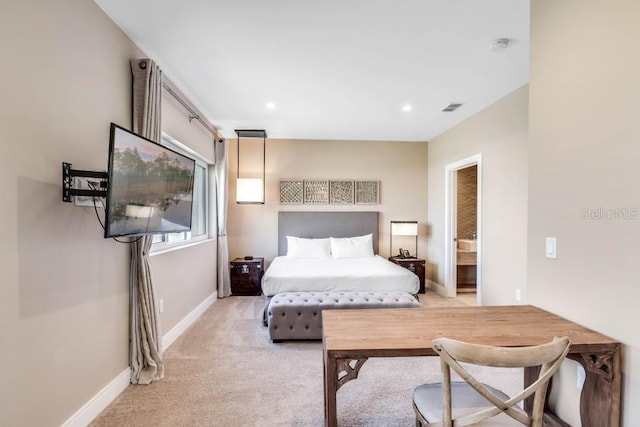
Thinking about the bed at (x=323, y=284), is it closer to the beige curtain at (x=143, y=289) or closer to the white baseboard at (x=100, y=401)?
the beige curtain at (x=143, y=289)

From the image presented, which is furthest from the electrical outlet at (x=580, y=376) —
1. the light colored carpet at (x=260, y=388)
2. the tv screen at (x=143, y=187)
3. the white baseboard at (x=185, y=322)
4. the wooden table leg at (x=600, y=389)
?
the white baseboard at (x=185, y=322)

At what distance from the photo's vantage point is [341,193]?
543 cm

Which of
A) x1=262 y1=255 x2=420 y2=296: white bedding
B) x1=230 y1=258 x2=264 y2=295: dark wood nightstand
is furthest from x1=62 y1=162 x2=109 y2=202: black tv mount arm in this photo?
x1=230 y1=258 x2=264 y2=295: dark wood nightstand

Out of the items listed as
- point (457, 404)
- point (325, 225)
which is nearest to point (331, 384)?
point (457, 404)

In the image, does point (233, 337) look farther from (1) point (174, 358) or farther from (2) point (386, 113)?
(2) point (386, 113)

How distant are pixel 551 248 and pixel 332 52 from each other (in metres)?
2.15

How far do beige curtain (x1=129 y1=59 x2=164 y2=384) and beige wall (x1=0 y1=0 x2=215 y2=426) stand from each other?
96 millimetres

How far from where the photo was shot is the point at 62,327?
1.69 m

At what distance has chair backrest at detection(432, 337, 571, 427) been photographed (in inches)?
38.6

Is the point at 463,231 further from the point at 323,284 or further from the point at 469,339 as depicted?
the point at 469,339

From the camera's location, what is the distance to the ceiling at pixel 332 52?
2.00m

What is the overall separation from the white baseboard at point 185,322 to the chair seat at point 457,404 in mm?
2564

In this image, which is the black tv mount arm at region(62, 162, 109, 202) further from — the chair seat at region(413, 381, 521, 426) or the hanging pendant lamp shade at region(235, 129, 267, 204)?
the hanging pendant lamp shade at region(235, 129, 267, 204)

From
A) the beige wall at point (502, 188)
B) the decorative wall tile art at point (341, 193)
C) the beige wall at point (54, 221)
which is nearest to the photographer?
the beige wall at point (54, 221)
